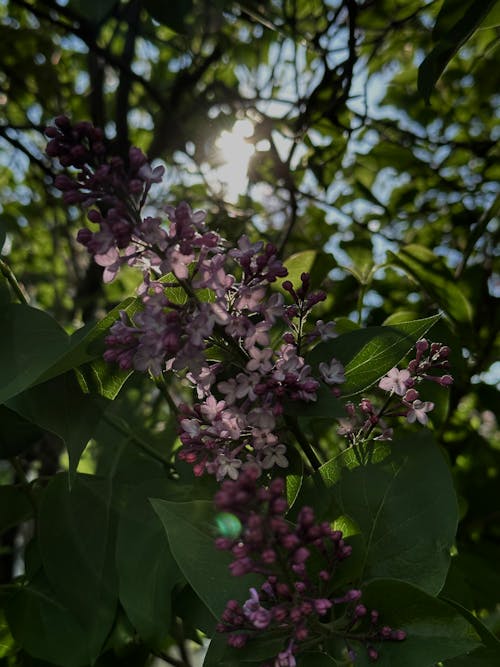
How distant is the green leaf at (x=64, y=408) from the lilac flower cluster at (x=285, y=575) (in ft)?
0.69

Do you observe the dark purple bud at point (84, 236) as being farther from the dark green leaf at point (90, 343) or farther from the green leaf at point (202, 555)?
the green leaf at point (202, 555)

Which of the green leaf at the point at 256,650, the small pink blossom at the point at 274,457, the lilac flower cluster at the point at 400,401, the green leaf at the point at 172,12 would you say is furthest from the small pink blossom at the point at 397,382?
the green leaf at the point at 172,12

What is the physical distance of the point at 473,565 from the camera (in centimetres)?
102

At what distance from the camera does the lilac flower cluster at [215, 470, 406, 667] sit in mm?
452

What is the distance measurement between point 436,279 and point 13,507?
2.10 feet

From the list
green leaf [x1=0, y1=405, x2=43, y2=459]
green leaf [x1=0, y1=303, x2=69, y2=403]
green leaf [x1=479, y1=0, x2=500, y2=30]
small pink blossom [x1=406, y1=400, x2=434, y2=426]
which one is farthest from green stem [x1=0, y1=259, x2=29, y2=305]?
green leaf [x1=479, y1=0, x2=500, y2=30]

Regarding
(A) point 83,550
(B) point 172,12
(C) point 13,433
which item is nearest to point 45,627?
(A) point 83,550

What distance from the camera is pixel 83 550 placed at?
739mm

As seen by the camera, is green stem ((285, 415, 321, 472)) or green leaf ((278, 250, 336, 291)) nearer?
green stem ((285, 415, 321, 472))

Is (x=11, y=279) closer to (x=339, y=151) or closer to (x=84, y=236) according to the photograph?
(x=84, y=236)

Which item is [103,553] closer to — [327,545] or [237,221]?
[327,545]

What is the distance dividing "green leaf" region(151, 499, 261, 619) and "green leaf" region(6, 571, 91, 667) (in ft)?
0.75

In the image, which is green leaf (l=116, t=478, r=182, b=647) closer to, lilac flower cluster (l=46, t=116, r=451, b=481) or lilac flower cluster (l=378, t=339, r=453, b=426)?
lilac flower cluster (l=46, t=116, r=451, b=481)

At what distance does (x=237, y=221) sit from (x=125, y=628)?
870mm
